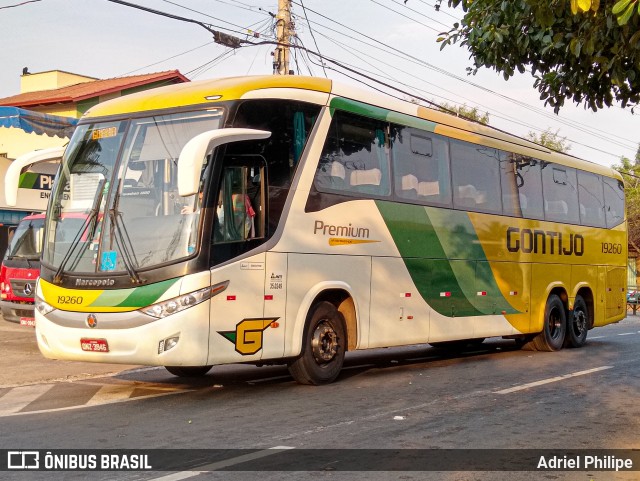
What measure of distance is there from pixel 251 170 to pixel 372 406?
3048 millimetres

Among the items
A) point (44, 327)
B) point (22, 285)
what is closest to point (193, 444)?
point (44, 327)

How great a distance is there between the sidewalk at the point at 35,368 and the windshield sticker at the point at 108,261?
3.03 metres

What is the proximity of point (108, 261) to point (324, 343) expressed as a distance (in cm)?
304

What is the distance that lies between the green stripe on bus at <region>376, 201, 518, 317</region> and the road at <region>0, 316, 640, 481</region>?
1058 millimetres

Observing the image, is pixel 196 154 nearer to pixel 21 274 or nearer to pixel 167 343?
pixel 167 343

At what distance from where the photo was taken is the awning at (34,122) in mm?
→ 22297

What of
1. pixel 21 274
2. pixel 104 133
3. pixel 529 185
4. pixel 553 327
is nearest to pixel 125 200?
pixel 104 133

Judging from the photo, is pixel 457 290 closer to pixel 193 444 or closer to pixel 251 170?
pixel 251 170

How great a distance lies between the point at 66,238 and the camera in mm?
10281

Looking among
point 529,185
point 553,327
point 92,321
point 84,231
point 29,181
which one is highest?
point 29,181

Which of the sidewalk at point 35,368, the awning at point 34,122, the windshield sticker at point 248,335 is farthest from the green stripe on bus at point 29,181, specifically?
the windshield sticker at point 248,335

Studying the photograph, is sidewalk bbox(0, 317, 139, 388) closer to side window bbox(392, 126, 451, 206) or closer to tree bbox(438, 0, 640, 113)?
side window bbox(392, 126, 451, 206)

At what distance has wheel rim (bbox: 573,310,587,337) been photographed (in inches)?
721

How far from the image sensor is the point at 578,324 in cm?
1844
